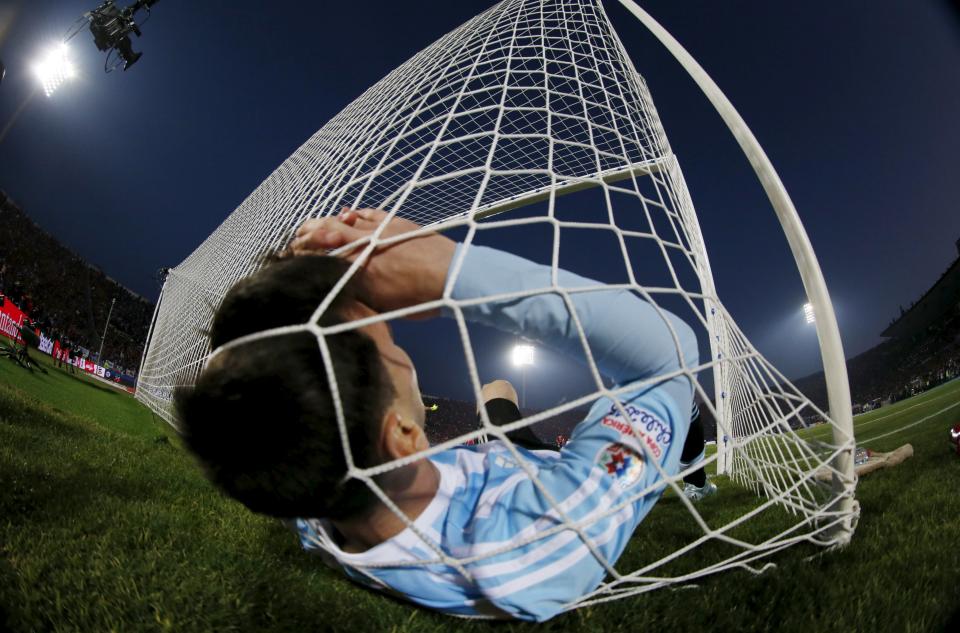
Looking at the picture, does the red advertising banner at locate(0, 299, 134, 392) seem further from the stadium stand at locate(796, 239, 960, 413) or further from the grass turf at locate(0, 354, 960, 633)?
the stadium stand at locate(796, 239, 960, 413)

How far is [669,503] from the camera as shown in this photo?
204 cm

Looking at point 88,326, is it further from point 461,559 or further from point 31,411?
point 461,559

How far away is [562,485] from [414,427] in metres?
0.23

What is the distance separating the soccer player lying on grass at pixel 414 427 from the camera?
19.8 inches

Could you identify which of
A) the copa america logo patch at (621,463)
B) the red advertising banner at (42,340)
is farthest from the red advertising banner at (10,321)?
the copa america logo patch at (621,463)

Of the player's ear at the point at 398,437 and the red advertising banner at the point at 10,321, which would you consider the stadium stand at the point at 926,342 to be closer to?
the player's ear at the point at 398,437

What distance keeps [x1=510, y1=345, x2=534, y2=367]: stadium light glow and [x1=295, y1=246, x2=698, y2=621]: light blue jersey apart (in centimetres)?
1206

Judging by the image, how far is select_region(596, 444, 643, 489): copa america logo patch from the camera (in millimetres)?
613

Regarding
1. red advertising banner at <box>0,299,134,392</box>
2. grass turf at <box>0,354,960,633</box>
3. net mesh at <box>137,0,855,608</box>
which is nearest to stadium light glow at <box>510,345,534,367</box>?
red advertising banner at <box>0,299,134,392</box>

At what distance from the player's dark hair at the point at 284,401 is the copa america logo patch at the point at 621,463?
32 cm

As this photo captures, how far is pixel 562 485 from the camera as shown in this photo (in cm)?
61

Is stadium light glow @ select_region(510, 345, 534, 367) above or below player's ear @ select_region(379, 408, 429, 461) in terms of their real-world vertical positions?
below

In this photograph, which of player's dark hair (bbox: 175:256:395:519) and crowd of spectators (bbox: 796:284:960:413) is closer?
player's dark hair (bbox: 175:256:395:519)

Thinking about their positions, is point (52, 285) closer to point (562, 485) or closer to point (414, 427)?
point (414, 427)
